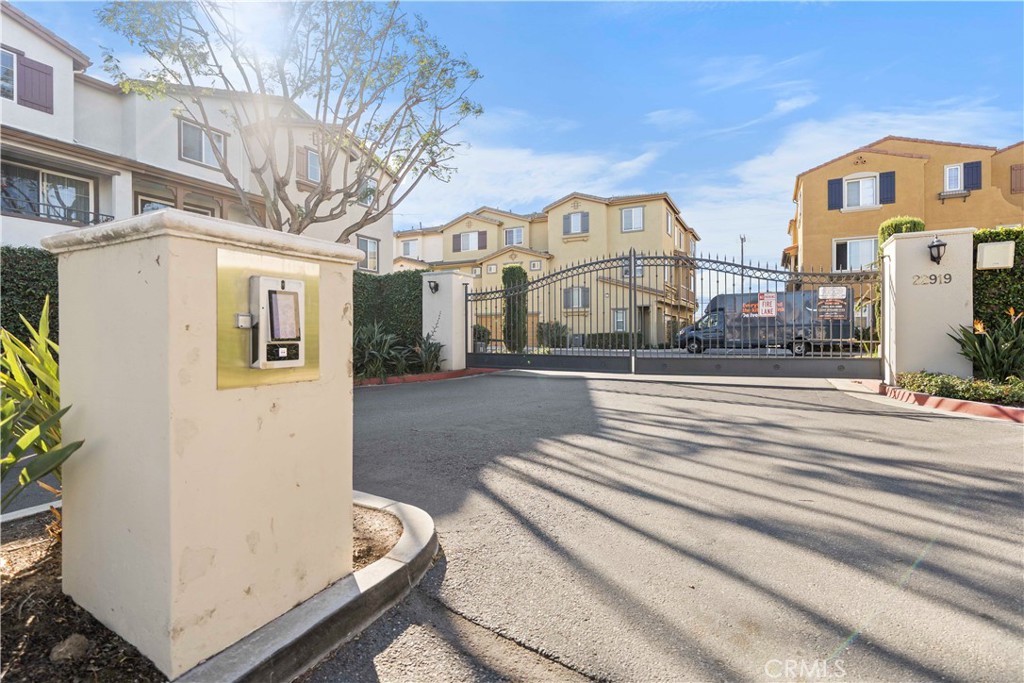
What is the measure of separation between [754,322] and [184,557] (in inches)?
563

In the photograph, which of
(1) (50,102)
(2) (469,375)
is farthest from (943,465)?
(1) (50,102)

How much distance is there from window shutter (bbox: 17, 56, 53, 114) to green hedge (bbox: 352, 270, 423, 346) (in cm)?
1166

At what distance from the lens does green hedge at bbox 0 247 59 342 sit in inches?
321

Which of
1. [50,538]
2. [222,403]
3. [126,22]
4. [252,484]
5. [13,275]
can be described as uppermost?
[126,22]

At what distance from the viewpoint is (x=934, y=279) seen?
26.6 feet

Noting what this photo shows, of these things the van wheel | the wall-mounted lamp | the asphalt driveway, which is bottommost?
the asphalt driveway

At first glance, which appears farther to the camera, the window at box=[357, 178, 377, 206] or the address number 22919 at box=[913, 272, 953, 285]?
the window at box=[357, 178, 377, 206]

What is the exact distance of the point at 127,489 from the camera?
67.7 inches

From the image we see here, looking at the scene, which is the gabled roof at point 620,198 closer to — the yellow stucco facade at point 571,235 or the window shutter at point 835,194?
the yellow stucco facade at point 571,235

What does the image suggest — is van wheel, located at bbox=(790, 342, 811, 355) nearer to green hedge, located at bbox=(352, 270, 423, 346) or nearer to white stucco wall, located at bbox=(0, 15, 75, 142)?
green hedge, located at bbox=(352, 270, 423, 346)

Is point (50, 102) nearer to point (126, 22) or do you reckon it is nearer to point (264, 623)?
point (126, 22)

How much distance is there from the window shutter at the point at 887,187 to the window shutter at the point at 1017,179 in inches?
246

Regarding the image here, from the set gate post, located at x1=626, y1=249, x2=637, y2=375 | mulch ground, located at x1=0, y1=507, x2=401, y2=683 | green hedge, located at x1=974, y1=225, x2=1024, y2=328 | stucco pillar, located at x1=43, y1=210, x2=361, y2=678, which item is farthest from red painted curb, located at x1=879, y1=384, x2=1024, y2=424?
stucco pillar, located at x1=43, y1=210, x2=361, y2=678

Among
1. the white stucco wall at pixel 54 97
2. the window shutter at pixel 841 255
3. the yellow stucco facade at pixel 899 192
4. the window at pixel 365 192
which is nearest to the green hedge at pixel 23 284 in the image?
the window at pixel 365 192
